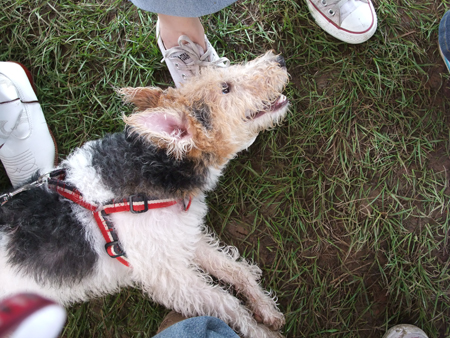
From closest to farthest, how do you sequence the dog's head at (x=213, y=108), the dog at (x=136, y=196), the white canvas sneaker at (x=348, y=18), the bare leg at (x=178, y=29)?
1. the dog's head at (x=213, y=108)
2. the dog at (x=136, y=196)
3. the bare leg at (x=178, y=29)
4. the white canvas sneaker at (x=348, y=18)

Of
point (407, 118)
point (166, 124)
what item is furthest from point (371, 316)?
point (166, 124)

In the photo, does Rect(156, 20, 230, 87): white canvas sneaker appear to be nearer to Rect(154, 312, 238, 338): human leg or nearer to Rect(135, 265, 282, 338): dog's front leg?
Rect(135, 265, 282, 338): dog's front leg

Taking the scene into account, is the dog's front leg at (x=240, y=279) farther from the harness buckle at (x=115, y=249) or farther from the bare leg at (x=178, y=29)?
the bare leg at (x=178, y=29)

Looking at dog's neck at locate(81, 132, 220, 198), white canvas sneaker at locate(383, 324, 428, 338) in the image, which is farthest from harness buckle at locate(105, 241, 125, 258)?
white canvas sneaker at locate(383, 324, 428, 338)

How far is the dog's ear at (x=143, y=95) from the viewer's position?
7.95ft

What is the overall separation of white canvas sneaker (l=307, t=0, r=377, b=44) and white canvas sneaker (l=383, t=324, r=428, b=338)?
297 cm

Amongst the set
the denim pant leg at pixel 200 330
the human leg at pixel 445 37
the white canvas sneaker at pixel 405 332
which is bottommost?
the white canvas sneaker at pixel 405 332

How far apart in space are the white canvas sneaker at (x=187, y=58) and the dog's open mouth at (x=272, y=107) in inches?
25.6

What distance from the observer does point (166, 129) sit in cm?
225

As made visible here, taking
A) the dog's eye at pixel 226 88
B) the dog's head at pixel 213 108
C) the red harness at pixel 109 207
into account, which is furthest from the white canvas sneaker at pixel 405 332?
the dog's eye at pixel 226 88

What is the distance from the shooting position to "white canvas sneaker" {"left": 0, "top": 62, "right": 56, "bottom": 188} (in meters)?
3.10

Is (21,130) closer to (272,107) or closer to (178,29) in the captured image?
(178,29)

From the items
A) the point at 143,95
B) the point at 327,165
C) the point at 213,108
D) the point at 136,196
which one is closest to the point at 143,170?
the point at 136,196

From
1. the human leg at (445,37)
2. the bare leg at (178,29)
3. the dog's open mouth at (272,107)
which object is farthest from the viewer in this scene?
the human leg at (445,37)
